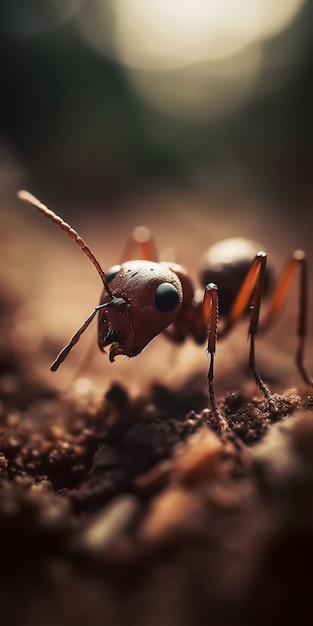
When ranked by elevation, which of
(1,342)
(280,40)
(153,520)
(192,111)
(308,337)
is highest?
(280,40)

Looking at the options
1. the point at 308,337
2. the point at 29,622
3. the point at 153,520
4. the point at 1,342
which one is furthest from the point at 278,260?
the point at 29,622

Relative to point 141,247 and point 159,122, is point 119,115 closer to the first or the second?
point 159,122

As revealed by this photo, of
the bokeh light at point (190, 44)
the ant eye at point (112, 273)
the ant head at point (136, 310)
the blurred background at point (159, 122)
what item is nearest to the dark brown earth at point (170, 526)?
the ant head at point (136, 310)

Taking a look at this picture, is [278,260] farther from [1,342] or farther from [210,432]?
[210,432]

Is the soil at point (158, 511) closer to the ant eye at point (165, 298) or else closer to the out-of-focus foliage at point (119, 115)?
the ant eye at point (165, 298)

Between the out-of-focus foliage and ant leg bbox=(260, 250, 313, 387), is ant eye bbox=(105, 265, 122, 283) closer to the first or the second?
ant leg bbox=(260, 250, 313, 387)

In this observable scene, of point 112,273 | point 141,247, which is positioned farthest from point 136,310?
point 141,247

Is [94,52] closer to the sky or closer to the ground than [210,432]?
closer to the sky

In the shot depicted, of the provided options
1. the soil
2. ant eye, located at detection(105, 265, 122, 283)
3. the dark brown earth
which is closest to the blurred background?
ant eye, located at detection(105, 265, 122, 283)
